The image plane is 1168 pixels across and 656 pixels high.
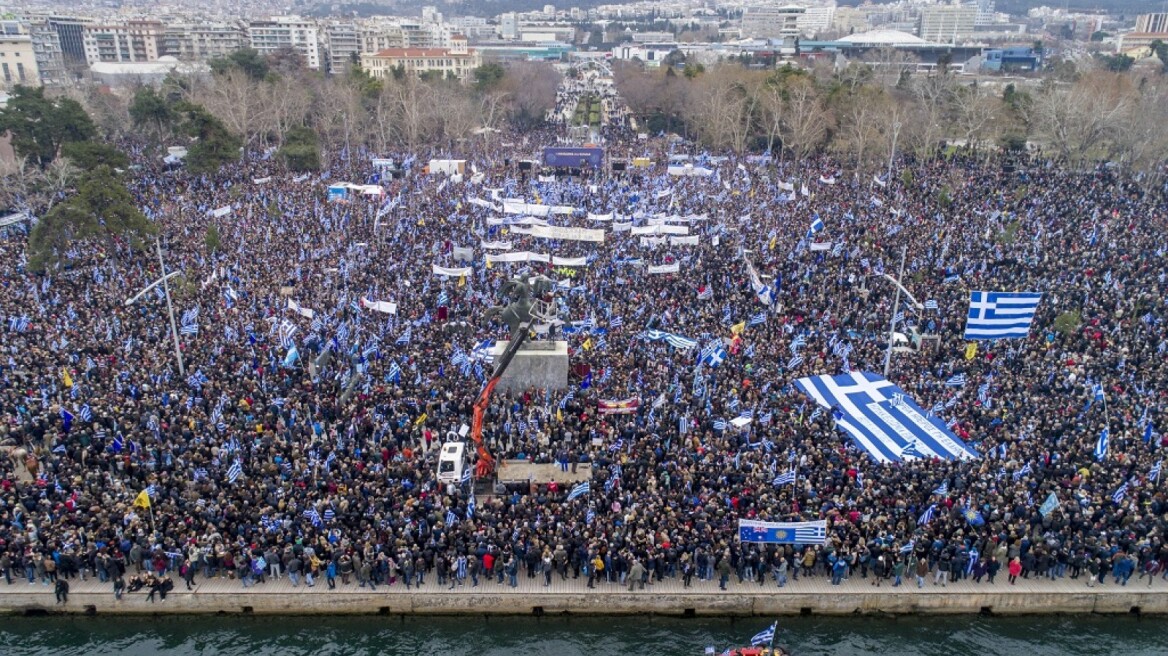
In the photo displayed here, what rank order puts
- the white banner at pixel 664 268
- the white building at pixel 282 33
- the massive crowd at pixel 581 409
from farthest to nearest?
1. the white building at pixel 282 33
2. the white banner at pixel 664 268
3. the massive crowd at pixel 581 409

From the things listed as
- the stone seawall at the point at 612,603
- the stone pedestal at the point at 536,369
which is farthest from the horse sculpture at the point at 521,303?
the stone seawall at the point at 612,603

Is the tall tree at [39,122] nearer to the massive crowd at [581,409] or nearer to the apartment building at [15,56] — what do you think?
the massive crowd at [581,409]

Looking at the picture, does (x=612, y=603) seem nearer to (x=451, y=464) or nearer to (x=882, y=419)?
(x=451, y=464)

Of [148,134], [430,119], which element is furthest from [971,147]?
[148,134]

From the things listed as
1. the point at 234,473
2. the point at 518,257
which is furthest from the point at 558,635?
the point at 518,257

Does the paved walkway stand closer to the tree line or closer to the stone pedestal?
the stone pedestal

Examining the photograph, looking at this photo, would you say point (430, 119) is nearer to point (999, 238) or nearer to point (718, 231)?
point (718, 231)
